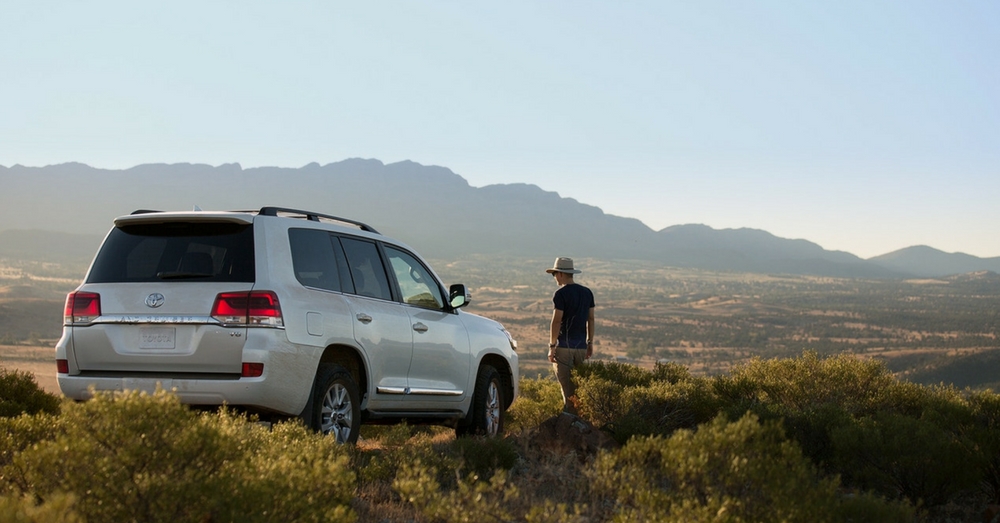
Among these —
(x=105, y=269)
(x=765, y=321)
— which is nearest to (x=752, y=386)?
(x=105, y=269)

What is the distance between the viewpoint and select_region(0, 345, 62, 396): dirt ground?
122 feet

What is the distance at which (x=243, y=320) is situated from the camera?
6422 millimetres

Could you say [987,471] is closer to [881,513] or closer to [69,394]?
[881,513]

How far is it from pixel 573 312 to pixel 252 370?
5.52 meters

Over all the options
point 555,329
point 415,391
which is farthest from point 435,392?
point 555,329

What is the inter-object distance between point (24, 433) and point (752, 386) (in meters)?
7.96

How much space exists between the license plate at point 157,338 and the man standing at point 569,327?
18.1ft

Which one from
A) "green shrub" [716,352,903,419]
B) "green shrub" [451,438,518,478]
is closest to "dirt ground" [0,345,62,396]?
"green shrub" [716,352,903,419]

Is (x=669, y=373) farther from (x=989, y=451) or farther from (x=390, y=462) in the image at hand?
(x=390, y=462)

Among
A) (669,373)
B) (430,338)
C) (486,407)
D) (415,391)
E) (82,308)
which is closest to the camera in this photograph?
(82,308)

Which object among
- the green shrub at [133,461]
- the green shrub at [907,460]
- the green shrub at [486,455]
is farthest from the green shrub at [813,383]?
the green shrub at [133,461]

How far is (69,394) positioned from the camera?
675cm

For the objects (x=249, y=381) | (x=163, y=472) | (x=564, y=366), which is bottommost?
(x=564, y=366)

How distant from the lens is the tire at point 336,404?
6.83 m
